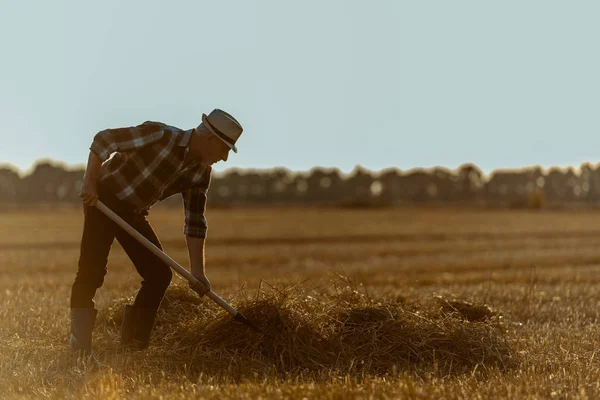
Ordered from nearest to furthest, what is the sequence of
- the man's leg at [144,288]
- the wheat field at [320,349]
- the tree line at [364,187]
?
the wheat field at [320,349]
the man's leg at [144,288]
the tree line at [364,187]

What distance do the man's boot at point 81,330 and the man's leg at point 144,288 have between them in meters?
0.37

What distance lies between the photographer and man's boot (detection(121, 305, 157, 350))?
6.20 meters

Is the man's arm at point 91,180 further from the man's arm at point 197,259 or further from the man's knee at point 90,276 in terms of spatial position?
the man's arm at point 197,259

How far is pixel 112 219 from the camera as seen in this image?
5.84 meters

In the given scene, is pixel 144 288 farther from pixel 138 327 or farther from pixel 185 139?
pixel 185 139

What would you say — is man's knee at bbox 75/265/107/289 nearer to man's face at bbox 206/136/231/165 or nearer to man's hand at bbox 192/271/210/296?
man's hand at bbox 192/271/210/296

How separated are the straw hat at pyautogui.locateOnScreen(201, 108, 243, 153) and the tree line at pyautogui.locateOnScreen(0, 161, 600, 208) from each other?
76.9m

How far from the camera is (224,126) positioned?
5676 millimetres

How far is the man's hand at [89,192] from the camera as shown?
5.68 m

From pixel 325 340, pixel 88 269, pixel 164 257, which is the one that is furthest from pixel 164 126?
pixel 325 340

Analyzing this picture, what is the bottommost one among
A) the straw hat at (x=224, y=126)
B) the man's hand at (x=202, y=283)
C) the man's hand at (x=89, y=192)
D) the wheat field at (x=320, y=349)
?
the wheat field at (x=320, y=349)

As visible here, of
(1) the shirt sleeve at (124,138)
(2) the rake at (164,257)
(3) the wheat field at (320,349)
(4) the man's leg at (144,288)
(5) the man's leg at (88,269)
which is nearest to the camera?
(3) the wheat field at (320,349)

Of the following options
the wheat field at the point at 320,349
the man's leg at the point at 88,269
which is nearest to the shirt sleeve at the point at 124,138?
the man's leg at the point at 88,269

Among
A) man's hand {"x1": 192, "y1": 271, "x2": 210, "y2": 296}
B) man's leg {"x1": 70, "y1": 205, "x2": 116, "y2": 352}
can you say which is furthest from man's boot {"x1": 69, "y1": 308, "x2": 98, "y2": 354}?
man's hand {"x1": 192, "y1": 271, "x2": 210, "y2": 296}
